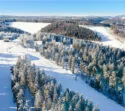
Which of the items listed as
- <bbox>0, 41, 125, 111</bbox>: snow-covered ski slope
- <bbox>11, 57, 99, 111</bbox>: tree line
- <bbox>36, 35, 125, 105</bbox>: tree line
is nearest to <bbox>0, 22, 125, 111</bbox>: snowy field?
<bbox>0, 41, 125, 111</bbox>: snow-covered ski slope

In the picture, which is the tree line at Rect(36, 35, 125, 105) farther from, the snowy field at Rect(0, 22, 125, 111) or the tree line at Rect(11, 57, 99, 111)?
the tree line at Rect(11, 57, 99, 111)

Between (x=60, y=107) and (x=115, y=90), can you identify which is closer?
(x=60, y=107)

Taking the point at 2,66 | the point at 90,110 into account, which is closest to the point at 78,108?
the point at 90,110

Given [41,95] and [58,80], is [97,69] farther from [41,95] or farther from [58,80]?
[41,95]

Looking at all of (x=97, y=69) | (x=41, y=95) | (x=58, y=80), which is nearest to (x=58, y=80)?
(x=58, y=80)

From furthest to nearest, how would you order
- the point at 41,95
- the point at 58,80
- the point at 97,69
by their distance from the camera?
the point at 97,69 → the point at 58,80 → the point at 41,95

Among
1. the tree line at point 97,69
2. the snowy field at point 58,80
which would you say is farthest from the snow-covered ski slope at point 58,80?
the tree line at point 97,69

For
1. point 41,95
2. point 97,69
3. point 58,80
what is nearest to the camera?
point 41,95

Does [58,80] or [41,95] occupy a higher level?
[41,95]

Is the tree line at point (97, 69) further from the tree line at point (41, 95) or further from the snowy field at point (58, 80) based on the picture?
the tree line at point (41, 95)

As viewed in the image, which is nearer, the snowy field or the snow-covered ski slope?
the snowy field

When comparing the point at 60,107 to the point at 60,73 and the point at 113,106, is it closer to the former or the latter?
the point at 113,106
